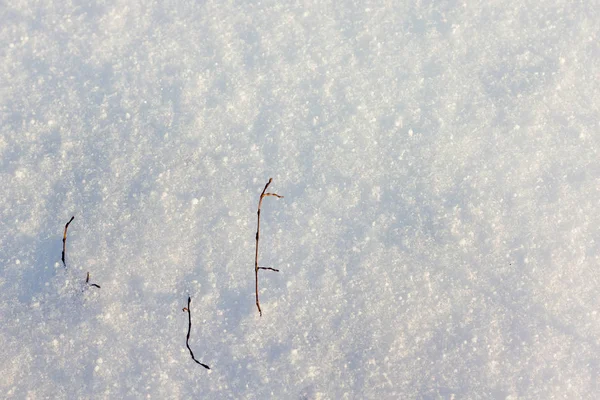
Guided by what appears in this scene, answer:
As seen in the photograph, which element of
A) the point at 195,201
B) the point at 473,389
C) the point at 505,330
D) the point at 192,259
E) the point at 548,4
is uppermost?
the point at 548,4

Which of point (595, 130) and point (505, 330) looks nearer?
point (505, 330)

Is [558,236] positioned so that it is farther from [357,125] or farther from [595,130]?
[357,125]

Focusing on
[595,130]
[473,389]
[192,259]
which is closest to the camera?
[473,389]

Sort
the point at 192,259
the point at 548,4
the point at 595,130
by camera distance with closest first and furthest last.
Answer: the point at 192,259, the point at 595,130, the point at 548,4

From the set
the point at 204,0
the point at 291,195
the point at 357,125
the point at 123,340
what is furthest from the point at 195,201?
the point at 204,0

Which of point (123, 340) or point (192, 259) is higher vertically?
point (192, 259)

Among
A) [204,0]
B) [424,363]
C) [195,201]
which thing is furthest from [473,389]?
[204,0]
